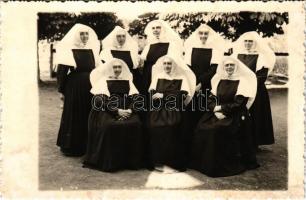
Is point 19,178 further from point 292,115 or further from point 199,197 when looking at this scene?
point 292,115

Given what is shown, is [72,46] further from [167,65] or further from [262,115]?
[262,115]

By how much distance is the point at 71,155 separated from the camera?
369 inches

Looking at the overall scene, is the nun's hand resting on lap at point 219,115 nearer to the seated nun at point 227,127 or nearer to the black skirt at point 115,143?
the seated nun at point 227,127

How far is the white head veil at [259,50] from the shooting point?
30.6 feet

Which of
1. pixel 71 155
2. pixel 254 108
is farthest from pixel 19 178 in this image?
pixel 254 108

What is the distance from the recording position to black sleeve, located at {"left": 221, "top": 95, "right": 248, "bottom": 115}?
894cm

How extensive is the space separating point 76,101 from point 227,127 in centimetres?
183

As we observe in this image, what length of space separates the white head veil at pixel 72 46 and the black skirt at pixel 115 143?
2.57 feet

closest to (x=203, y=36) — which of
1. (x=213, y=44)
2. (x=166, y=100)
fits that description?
(x=213, y=44)

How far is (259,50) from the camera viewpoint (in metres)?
9.41

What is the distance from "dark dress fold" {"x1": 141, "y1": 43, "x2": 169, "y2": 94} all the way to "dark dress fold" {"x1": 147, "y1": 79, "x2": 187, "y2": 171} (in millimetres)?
322

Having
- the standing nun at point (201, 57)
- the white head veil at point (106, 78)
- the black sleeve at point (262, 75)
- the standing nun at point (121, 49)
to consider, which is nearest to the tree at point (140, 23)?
the standing nun at point (121, 49)

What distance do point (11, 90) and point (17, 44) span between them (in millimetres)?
527

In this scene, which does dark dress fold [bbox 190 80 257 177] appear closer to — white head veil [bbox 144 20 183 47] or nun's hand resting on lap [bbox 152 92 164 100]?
nun's hand resting on lap [bbox 152 92 164 100]
